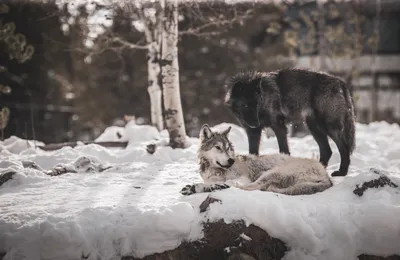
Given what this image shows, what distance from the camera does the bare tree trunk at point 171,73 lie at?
709 cm

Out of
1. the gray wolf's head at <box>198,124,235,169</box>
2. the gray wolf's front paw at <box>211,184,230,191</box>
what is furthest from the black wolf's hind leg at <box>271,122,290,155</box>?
the gray wolf's front paw at <box>211,184,230,191</box>

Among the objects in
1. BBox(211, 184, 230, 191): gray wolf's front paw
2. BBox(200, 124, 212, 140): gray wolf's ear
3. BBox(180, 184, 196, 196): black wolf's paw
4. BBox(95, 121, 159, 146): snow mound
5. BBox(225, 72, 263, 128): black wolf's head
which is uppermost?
BBox(225, 72, 263, 128): black wolf's head

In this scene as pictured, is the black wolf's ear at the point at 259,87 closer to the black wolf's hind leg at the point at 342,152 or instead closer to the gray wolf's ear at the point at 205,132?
the black wolf's hind leg at the point at 342,152

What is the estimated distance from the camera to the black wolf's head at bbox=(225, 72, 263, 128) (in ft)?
18.5

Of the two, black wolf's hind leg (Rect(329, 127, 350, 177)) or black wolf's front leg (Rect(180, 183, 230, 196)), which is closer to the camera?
Result: black wolf's front leg (Rect(180, 183, 230, 196))

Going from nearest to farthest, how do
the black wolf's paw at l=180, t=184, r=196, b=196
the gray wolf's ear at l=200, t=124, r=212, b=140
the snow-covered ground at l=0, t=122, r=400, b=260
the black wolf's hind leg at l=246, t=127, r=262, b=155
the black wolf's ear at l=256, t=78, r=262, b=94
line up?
the snow-covered ground at l=0, t=122, r=400, b=260
the black wolf's paw at l=180, t=184, r=196, b=196
the gray wolf's ear at l=200, t=124, r=212, b=140
the black wolf's ear at l=256, t=78, r=262, b=94
the black wolf's hind leg at l=246, t=127, r=262, b=155

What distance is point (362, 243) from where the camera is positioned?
3400 millimetres

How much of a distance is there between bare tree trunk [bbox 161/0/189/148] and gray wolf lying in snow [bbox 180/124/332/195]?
247cm

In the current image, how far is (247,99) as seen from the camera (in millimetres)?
5684

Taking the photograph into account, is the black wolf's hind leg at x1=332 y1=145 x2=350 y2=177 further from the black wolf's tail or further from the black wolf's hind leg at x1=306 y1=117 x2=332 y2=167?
the black wolf's hind leg at x1=306 y1=117 x2=332 y2=167

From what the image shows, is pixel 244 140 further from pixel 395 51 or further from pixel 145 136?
pixel 395 51

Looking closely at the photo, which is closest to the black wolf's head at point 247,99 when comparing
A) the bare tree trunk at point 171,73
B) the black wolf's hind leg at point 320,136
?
the black wolf's hind leg at point 320,136

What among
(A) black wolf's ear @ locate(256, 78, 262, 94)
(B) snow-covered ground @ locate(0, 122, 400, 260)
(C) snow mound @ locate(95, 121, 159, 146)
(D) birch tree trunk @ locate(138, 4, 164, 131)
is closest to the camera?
(B) snow-covered ground @ locate(0, 122, 400, 260)

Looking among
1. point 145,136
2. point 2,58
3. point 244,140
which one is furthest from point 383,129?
point 2,58
